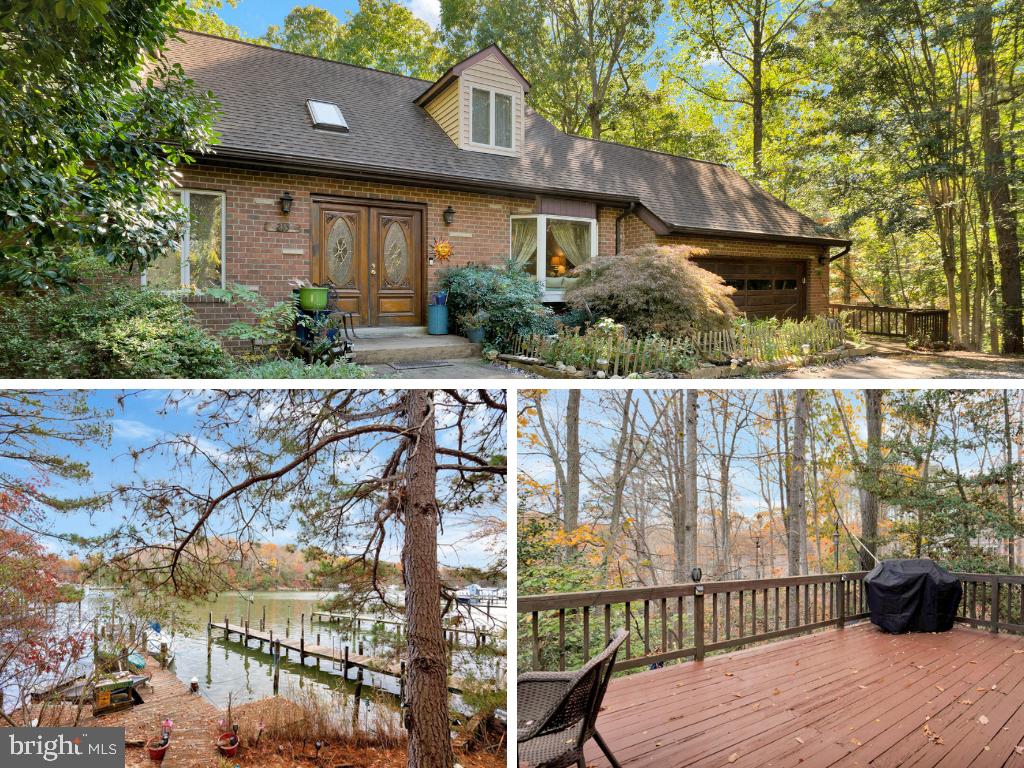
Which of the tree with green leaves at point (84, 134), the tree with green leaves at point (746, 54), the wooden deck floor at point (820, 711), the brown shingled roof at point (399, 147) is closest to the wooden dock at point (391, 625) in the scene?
the wooden deck floor at point (820, 711)

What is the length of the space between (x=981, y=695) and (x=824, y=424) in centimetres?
310

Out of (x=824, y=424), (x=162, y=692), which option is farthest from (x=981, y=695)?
(x=162, y=692)

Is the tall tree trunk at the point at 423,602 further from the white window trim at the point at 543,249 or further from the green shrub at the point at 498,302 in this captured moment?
the white window trim at the point at 543,249

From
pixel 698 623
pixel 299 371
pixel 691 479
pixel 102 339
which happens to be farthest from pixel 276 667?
pixel 299 371

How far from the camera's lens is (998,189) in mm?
13828

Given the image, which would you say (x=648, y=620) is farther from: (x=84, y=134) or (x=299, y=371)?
(x=84, y=134)

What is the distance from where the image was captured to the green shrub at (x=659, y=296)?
1003 centimetres

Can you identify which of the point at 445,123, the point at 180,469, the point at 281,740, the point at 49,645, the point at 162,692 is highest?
the point at 445,123

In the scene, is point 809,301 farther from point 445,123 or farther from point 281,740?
point 281,740

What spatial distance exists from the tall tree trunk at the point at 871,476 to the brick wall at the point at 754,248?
23.2 feet

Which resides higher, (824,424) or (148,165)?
(148,165)

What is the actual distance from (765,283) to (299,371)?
38.7 feet

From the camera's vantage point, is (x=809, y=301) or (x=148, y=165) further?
(x=809, y=301)

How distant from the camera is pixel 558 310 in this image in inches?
480
